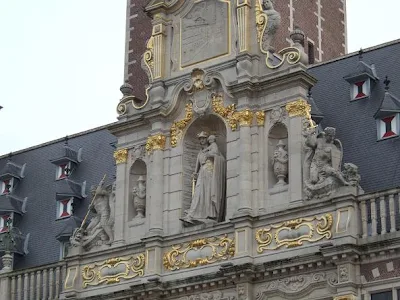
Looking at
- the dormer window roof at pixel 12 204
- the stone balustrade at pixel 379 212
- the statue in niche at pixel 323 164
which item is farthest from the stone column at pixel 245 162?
the dormer window roof at pixel 12 204

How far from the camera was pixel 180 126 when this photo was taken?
1706 inches

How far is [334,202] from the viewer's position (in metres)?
38.8

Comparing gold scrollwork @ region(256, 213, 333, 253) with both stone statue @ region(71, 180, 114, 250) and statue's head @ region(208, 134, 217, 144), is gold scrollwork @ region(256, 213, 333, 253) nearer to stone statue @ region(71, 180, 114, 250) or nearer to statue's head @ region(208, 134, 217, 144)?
statue's head @ region(208, 134, 217, 144)

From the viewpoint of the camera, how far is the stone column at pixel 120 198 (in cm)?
4366

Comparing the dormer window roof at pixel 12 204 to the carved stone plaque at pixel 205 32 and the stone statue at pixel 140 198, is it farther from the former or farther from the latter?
the carved stone plaque at pixel 205 32

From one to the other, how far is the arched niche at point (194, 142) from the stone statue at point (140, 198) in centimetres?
157

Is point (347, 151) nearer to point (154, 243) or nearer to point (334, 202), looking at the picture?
Answer: point (334, 202)

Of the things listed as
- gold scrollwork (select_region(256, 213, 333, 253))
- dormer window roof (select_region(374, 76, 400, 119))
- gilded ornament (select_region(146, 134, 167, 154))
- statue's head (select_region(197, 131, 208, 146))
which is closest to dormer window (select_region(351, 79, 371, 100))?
dormer window roof (select_region(374, 76, 400, 119))

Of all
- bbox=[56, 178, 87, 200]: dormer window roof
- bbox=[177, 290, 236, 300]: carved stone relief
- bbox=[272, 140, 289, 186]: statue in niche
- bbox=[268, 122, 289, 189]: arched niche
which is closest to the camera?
bbox=[177, 290, 236, 300]: carved stone relief

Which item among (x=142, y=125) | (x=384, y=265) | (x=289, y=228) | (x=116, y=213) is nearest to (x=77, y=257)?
(x=116, y=213)

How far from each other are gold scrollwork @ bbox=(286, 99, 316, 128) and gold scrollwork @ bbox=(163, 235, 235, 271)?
4.24 meters

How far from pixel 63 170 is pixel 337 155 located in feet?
48.2

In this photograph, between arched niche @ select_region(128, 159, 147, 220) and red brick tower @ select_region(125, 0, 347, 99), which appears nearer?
arched niche @ select_region(128, 159, 147, 220)

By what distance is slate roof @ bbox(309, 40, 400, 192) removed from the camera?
133 ft
